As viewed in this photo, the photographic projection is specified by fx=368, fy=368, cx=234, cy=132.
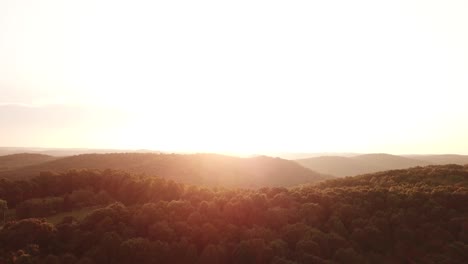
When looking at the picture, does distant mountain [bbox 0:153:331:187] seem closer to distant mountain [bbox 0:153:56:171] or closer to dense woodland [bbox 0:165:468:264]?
distant mountain [bbox 0:153:56:171]

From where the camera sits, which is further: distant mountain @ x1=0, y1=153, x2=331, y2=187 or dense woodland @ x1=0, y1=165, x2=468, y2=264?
distant mountain @ x1=0, y1=153, x2=331, y2=187

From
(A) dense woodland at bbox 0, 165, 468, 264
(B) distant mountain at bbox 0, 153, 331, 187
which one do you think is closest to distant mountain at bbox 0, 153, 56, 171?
(B) distant mountain at bbox 0, 153, 331, 187

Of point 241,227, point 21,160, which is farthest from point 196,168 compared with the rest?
point 21,160

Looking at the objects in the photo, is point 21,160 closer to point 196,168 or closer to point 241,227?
point 196,168

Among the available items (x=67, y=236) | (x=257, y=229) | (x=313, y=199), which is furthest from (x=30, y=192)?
(x=313, y=199)

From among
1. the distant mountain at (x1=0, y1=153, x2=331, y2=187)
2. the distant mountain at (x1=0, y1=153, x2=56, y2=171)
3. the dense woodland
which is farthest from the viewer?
the distant mountain at (x1=0, y1=153, x2=56, y2=171)

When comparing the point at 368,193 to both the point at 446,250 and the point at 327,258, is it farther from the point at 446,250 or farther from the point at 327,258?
the point at 327,258

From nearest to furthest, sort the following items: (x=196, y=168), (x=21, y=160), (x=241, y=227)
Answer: (x=241, y=227)
(x=196, y=168)
(x=21, y=160)
